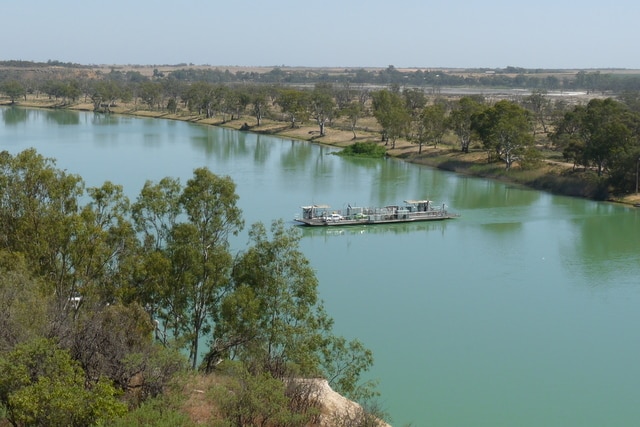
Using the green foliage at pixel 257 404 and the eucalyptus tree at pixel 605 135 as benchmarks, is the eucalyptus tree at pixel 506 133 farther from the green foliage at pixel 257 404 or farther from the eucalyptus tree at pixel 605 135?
the green foliage at pixel 257 404

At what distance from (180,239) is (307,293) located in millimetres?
2331

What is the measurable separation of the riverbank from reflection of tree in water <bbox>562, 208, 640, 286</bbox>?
3.62m

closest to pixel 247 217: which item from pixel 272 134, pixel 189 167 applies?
pixel 189 167

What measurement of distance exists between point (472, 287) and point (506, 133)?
21762 mm

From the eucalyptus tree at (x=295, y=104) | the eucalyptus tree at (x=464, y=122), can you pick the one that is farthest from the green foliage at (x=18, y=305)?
the eucalyptus tree at (x=295, y=104)

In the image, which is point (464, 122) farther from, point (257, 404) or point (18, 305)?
point (257, 404)

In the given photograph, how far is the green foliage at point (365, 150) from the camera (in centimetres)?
5222

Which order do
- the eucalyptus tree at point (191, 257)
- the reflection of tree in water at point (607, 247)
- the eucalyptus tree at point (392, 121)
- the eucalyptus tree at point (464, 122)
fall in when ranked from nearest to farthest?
the eucalyptus tree at point (191, 257), the reflection of tree in water at point (607, 247), the eucalyptus tree at point (464, 122), the eucalyptus tree at point (392, 121)

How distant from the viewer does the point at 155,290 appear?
44.1ft

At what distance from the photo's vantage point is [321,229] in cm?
3041

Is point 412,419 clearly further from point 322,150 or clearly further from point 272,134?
point 272,134

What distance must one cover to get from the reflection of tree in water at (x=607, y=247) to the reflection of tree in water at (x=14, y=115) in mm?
51474

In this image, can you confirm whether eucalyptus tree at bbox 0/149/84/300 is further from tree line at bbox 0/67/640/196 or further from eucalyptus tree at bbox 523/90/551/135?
eucalyptus tree at bbox 523/90/551/135

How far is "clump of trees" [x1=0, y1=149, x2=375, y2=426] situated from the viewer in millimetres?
10398
